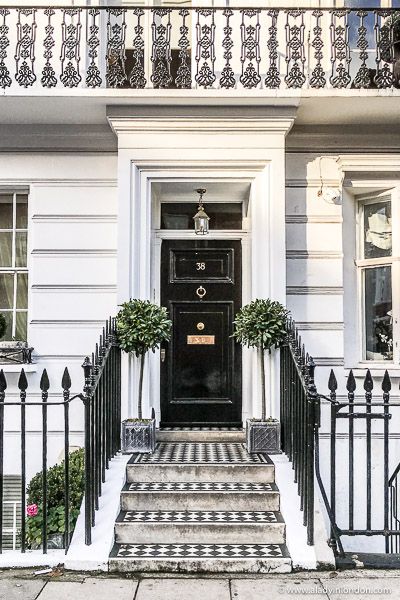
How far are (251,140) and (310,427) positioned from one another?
143 inches

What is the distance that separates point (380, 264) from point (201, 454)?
11.2 ft

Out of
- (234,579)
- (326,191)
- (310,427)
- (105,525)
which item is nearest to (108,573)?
(105,525)

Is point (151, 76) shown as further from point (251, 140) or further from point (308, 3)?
point (308, 3)

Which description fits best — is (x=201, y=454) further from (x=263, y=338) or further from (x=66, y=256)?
(x=66, y=256)

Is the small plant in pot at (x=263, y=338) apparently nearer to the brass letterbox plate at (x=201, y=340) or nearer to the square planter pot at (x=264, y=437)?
the square planter pot at (x=264, y=437)

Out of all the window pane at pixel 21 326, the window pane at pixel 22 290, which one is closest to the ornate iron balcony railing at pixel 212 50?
the window pane at pixel 22 290

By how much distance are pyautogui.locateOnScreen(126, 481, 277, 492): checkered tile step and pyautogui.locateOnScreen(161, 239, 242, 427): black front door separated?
1.81 meters

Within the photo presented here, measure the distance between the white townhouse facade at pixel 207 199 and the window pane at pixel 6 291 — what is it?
18 mm

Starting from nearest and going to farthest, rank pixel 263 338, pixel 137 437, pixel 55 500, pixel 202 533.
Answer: pixel 202 533 < pixel 55 500 < pixel 137 437 < pixel 263 338

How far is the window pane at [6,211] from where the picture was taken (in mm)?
8016

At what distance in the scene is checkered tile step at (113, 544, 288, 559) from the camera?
486 cm

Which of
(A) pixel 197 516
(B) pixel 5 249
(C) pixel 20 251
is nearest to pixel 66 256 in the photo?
(C) pixel 20 251

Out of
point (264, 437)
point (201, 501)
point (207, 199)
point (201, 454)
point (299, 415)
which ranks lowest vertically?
point (201, 501)

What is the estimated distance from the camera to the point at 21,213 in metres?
8.01
